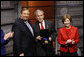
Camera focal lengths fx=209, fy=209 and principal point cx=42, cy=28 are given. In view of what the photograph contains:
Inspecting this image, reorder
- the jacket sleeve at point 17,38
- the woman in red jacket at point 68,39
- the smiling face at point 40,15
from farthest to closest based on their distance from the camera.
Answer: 1. the woman in red jacket at point 68,39
2. the smiling face at point 40,15
3. the jacket sleeve at point 17,38

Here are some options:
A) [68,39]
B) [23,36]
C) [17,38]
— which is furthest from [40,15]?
[68,39]

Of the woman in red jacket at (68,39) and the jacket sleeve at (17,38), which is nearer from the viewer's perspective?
the jacket sleeve at (17,38)

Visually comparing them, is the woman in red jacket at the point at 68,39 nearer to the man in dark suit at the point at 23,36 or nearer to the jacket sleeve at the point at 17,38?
the man in dark suit at the point at 23,36

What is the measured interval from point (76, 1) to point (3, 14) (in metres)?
2.54

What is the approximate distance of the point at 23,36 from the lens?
4.48 meters

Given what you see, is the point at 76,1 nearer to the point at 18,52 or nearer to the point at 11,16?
the point at 11,16

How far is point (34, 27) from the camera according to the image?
478 cm

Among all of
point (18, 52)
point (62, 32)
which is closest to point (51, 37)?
point (62, 32)

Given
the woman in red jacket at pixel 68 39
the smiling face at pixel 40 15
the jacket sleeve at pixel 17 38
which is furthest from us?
the woman in red jacket at pixel 68 39

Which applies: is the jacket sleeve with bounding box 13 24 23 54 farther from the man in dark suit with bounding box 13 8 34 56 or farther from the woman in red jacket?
the woman in red jacket

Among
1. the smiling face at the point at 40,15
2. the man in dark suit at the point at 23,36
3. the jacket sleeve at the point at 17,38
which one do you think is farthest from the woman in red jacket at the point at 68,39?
the jacket sleeve at the point at 17,38

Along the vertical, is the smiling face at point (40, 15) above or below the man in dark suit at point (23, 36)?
above

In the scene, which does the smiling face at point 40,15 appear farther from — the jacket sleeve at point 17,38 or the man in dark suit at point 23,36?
the jacket sleeve at point 17,38

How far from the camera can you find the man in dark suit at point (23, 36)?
438 cm
